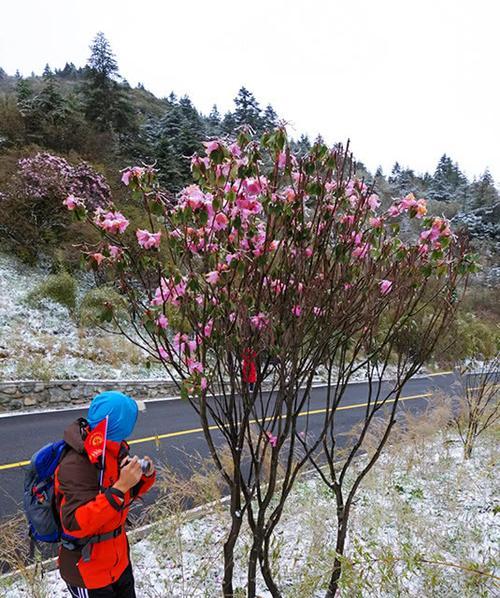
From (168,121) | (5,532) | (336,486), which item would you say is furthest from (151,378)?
(168,121)

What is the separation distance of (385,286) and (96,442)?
1566 mm

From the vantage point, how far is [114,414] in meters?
1.90

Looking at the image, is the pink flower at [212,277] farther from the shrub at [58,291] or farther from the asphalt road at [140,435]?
the shrub at [58,291]

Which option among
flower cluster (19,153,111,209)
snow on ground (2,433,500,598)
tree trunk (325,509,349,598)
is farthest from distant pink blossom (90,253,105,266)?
flower cluster (19,153,111,209)

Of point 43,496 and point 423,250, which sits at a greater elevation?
point 423,250

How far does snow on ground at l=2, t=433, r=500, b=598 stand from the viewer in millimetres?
2627

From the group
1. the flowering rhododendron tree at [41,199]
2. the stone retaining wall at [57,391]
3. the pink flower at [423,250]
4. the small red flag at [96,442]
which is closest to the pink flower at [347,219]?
the pink flower at [423,250]

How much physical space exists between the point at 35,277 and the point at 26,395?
5.37 metres

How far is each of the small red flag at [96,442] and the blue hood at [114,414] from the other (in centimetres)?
2

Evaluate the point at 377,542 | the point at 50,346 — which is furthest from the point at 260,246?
the point at 50,346

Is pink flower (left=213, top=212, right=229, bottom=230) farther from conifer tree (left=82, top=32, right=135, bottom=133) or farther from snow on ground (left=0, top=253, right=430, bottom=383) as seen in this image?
conifer tree (left=82, top=32, right=135, bottom=133)

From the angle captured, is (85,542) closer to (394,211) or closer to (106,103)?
(394,211)

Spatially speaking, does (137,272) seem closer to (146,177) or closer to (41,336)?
(146,177)

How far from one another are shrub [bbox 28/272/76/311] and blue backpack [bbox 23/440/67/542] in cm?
997
